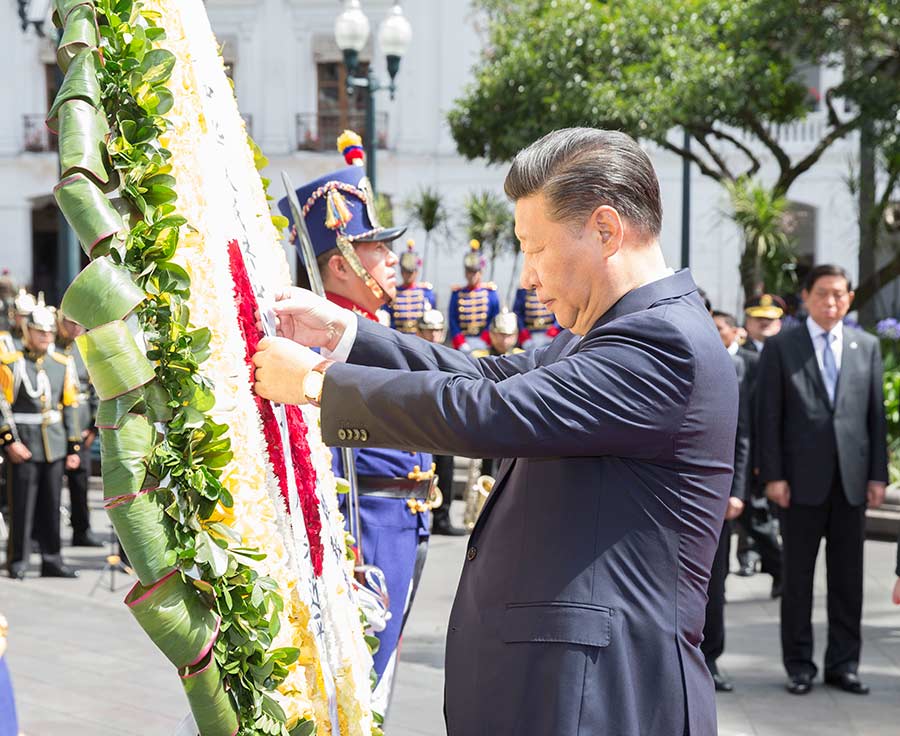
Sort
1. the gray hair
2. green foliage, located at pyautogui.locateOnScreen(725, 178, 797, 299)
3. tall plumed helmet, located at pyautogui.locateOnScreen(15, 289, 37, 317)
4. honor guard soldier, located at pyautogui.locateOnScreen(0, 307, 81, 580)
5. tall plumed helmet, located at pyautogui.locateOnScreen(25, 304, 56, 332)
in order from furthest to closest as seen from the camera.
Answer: green foliage, located at pyautogui.locateOnScreen(725, 178, 797, 299) < tall plumed helmet, located at pyautogui.locateOnScreen(15, 289, 37, 317) < tall plumed helmet, located at pyautogui.locateOnScreen(25, 304, 56, 332) < honor guard soldier, located at pyautogui.locateOnScreen(0, 307, 81, 580) < the gray hair

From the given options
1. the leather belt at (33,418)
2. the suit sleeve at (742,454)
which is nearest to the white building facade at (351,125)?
the leather belt at (33,418)

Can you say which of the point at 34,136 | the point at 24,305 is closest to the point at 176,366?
the point at 24,305

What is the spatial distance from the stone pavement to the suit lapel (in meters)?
1.36

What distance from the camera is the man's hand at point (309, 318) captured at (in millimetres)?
2174

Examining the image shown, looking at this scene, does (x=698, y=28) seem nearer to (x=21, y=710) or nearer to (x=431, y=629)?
(x=431, y=629)

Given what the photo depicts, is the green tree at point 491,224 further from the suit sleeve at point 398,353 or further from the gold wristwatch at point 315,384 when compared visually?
the gold wristwatch at point 315,384

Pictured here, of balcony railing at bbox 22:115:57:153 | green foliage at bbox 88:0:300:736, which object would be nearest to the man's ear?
green foliage at bbox 88:0:300:736

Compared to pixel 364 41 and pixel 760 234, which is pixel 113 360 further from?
pixel 760 234

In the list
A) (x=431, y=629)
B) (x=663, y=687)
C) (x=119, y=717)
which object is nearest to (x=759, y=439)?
(x=431, y=629)

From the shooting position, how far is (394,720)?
4.96 m

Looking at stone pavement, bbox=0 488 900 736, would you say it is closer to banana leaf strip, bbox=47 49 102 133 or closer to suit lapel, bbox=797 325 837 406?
suit lapel, bbox=797 325 837 406

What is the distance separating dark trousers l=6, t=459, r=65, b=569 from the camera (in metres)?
8.29

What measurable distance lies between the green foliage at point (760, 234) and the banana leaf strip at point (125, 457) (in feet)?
43.1

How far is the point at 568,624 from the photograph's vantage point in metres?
1.89
